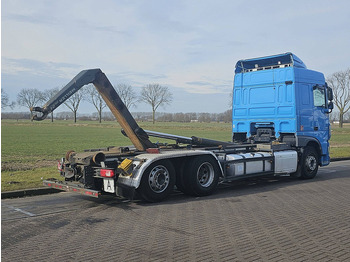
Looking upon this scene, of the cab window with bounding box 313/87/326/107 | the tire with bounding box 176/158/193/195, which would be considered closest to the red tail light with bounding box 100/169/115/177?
the tire with bounding box 176/158/193/195

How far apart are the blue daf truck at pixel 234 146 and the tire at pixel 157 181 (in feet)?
0.07

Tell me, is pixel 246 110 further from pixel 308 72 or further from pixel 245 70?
pixel 308 72

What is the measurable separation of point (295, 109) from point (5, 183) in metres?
8.48

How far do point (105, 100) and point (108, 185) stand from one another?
2.10 m

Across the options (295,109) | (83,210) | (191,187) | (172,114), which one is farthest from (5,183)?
(172,114)

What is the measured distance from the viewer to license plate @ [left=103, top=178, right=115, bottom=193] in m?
7.77

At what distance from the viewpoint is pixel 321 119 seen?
12344mm

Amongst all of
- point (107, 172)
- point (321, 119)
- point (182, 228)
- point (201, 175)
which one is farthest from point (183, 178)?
point (321, 119)

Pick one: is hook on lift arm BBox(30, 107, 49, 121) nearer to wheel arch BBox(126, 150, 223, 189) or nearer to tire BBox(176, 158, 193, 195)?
wheel arch BBox(126, 150, 223, 189)

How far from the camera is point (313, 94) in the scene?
→ 12008 mm

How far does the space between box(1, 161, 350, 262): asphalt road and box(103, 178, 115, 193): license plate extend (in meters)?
0.34

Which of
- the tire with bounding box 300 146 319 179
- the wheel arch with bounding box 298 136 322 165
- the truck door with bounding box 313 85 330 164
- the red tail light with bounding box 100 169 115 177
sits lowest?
the tire with bounding box 300 146 319 179

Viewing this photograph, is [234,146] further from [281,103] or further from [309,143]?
[309,143]

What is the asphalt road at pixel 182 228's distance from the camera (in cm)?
491
